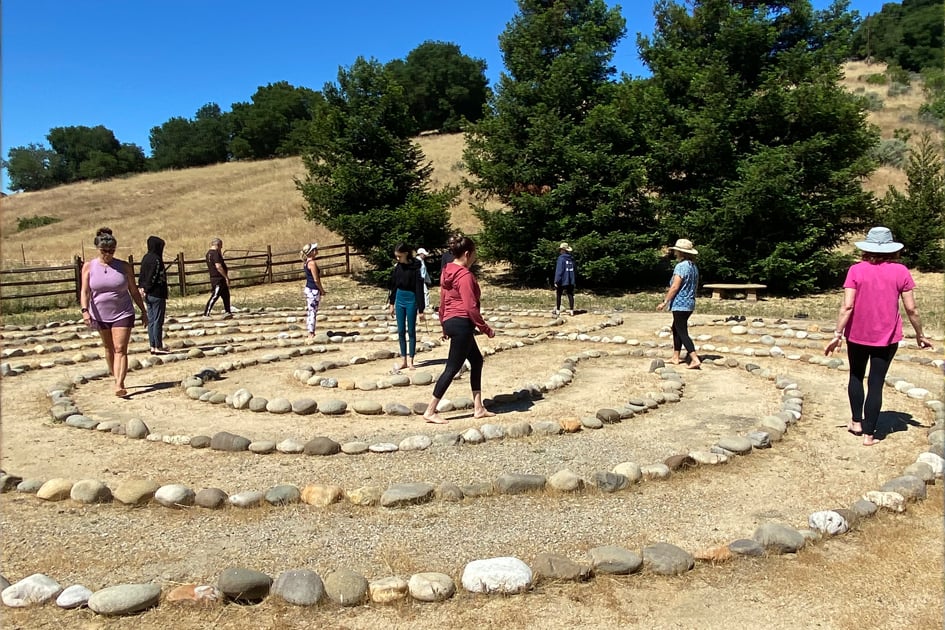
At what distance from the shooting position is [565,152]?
23172mm

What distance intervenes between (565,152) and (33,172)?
9071cm

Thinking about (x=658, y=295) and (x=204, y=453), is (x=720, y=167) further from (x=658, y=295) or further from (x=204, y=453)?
(x=204, y=453)

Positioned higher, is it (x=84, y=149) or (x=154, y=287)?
(x=84, y=149)

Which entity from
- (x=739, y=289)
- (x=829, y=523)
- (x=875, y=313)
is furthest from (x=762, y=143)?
(x=829, y=523)

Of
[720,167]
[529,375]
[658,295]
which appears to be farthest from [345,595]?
[720,167]

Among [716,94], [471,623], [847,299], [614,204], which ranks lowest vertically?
[471,623]

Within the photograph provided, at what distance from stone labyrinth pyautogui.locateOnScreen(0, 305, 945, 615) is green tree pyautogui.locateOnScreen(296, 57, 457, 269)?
1370cm

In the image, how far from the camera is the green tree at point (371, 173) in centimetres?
2530

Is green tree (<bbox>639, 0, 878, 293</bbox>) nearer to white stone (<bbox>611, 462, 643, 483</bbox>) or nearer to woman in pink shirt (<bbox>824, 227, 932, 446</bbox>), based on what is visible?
woman in pink shirt (<bbox>824, 227, 932, 446</bbox>)

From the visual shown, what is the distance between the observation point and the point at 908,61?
246ft

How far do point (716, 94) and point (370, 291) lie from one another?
1382cm

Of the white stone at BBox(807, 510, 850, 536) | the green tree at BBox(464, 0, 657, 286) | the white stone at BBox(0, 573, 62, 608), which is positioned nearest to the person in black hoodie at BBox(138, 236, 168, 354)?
the white stone at BBox(0, 573, 62, 608)

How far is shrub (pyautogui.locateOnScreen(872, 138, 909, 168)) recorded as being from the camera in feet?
133

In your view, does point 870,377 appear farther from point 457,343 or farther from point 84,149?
point 84,149
